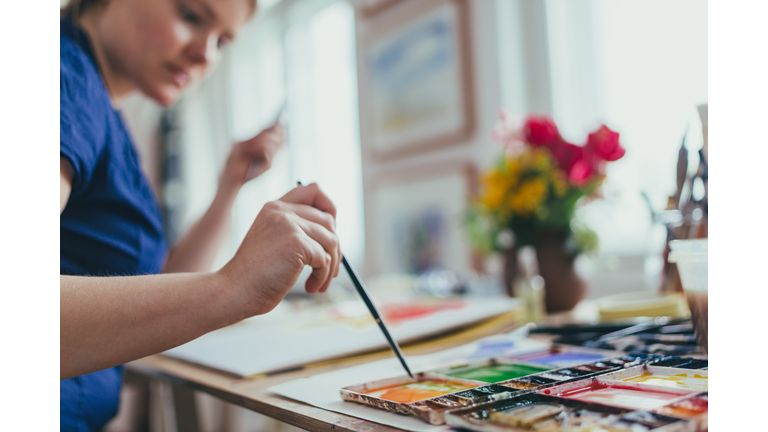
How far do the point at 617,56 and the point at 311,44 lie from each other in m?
1.96

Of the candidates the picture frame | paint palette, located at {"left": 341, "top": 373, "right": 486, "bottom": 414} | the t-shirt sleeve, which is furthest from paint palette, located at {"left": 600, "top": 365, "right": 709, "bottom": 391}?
the picture frame

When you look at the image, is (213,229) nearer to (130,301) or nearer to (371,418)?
(130,301)

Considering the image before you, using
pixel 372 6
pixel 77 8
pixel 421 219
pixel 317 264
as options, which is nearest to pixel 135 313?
pixel 317 264

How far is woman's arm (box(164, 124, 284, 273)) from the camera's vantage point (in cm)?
93

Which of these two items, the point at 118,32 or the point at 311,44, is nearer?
the point at 118,32

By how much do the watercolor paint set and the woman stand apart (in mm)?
126

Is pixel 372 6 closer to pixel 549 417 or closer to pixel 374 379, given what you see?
pixel 374 379

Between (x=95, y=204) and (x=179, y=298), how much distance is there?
29cm

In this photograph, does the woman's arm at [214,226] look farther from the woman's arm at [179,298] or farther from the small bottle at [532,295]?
the small bottle at [532,295]

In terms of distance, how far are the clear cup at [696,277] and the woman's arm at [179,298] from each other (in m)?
0.35

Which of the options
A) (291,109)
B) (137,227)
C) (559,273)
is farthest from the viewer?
(291,109)

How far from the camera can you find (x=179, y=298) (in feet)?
1.45
